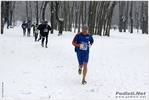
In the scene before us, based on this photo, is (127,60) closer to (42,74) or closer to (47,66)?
(47,66)

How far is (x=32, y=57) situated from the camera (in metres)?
14.0

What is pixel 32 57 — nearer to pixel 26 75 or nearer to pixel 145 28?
pixel 26 75

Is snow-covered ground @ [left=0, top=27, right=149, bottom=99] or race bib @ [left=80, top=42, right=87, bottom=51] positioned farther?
race bib @ [left=80, top=42, right=87, bottom=51]

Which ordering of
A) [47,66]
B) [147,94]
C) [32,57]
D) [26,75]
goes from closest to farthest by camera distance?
[147,94]
[26,75]
[47,66]
[32,57]

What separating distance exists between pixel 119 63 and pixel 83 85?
13.2 feet

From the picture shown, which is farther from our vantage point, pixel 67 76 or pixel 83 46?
pixel 67 76

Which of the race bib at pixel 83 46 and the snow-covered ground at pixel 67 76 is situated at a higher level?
the race bib at pixel 83 46

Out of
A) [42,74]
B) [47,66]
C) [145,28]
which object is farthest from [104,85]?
[145,28]

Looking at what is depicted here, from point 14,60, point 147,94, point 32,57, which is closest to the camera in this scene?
point 147,94

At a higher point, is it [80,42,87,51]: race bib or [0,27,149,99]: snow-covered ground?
[80,42,87,51]: race bib

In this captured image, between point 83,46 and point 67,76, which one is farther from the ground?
point 83,46

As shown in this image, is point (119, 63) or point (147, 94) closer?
point (147, 94)

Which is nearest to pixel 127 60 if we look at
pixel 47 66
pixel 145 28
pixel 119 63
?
pixel 119 63

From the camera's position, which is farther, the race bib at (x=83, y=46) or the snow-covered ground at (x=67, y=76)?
the race bib at (x=83, y=46)
